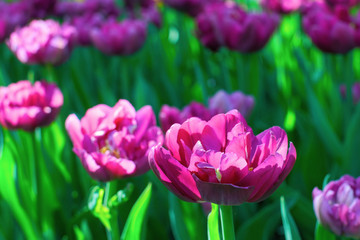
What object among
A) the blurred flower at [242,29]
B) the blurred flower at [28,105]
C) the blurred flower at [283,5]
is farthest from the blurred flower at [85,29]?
Result: the blurred flower at [28,105]

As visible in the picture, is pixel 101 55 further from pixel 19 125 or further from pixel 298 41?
pixel 19 125

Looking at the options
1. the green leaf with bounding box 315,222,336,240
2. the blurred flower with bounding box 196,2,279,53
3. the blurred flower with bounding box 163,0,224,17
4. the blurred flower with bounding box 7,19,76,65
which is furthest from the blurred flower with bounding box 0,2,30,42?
the green leaf with bounding box 315,222,336,240

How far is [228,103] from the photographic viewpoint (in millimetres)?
1188

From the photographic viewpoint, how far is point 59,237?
129 centimetres

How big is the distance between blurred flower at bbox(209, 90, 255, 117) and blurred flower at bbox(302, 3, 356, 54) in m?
0.42

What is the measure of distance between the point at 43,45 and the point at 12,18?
34.6 inches

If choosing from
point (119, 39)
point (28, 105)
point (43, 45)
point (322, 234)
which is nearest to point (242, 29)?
point (119, 39)

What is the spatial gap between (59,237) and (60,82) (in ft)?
2.68

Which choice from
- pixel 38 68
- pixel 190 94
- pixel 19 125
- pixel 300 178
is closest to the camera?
pixel 19 125

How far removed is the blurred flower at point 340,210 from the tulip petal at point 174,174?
25cm

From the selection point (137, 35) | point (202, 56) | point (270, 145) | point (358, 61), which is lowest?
point (358, 61)

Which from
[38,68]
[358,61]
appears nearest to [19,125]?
[38,68]

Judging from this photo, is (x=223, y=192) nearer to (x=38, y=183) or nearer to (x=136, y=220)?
(x=136, y=220)

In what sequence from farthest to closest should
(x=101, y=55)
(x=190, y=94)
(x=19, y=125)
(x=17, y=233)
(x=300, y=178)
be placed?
1. (x=101, y=55)
2. (x=190, y=94)
3. (x=300, y=178)
4. (x=17, y=233)
5. (x=19, y=125)
